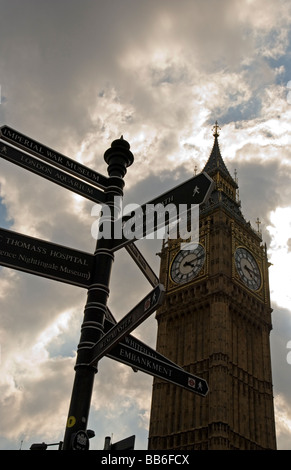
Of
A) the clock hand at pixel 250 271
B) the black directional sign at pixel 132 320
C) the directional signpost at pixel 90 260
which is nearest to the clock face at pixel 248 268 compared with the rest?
the clock hand at pixel 250 271

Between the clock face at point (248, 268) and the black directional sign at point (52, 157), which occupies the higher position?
the clock face at point (248, 268)

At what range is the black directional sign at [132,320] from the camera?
21.3 ft

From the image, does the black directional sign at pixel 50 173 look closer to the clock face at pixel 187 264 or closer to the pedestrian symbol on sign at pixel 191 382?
the pedestrian symbol on sign at pixel 191 382

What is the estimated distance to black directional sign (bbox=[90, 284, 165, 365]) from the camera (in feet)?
21.3

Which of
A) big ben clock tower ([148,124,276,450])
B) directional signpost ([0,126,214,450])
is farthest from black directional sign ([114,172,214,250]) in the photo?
big ben clock tower ([148,124,276,450])

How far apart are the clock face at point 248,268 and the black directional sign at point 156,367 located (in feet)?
143

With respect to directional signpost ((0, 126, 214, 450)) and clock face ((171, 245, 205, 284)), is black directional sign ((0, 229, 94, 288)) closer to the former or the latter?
directional signpost ((0, 126, 214, 450))

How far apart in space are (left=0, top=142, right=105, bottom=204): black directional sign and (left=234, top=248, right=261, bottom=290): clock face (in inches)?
1699

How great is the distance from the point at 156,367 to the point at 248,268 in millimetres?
45764

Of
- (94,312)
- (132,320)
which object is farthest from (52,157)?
(132,320)

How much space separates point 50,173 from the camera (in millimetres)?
8734

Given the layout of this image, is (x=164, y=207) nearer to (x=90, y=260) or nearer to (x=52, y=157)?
(x=90, y=260)
